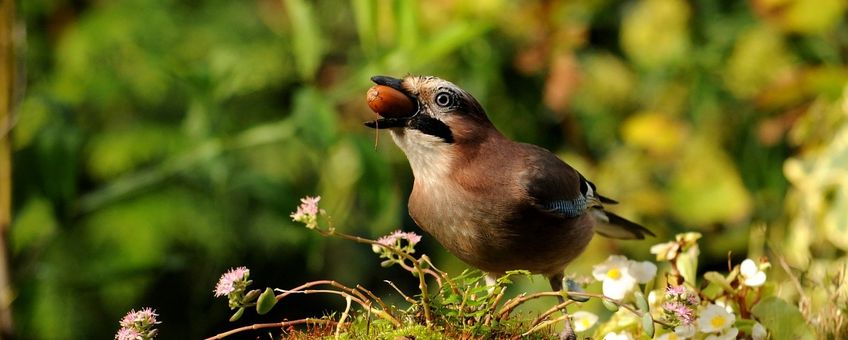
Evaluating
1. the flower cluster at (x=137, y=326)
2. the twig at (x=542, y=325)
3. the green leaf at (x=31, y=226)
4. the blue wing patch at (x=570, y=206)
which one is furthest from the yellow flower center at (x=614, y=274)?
the green leaf at (x=31, y=226)

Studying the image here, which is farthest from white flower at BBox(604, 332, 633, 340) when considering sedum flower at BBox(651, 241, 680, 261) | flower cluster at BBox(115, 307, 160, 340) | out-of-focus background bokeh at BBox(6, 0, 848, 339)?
out-of-focus background bokeh at BBox(6, 0, 848, 339)

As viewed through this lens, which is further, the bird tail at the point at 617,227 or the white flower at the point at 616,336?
the bird tail at the point at 617,227

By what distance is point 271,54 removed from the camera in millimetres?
4125

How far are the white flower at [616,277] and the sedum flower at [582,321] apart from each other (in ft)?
0.25

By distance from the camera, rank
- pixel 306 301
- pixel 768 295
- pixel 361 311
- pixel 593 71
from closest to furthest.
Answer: pixel 361 311, pixel 768 295, pixel 593 71, pixel 306 301

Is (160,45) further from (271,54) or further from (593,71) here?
(593,71)

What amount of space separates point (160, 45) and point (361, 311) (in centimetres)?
257

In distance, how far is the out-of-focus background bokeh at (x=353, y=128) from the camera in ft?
10.2

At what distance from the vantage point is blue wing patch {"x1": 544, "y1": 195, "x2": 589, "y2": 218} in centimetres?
186

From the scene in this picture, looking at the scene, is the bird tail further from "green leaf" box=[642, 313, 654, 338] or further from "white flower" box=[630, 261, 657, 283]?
"green leaf" box=[642, 313, 654, 338]

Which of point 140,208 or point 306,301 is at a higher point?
point 140,208

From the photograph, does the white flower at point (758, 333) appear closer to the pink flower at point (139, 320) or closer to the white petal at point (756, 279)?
the white petal at point (756, 279)

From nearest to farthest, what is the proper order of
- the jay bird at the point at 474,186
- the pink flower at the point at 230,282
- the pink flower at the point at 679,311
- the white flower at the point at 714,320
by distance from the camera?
1. the pink flower at the point at 230,282
2. the pink flower at the point at 679,311
3. the white flower at the point at 714,320
4. the jay bird at the point at 474,186

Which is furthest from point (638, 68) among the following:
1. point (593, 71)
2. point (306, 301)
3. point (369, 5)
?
point (306, 301)
